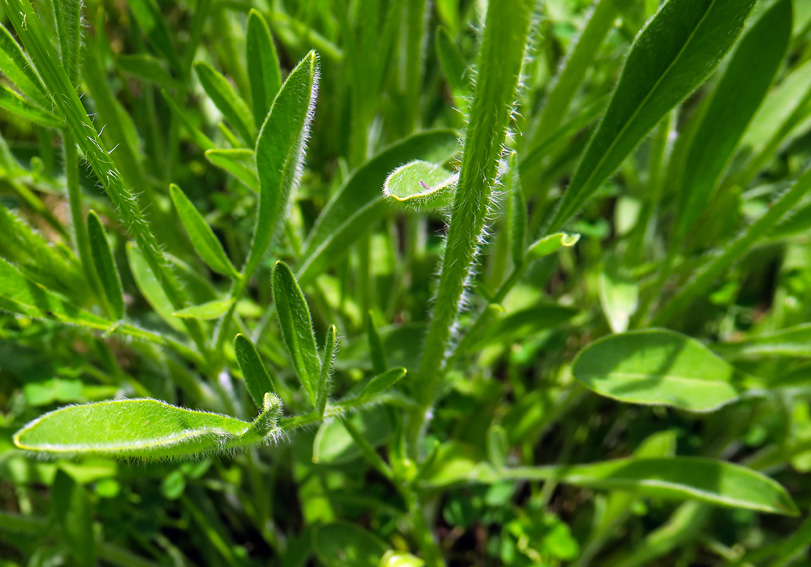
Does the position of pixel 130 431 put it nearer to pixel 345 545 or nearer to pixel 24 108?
pixel 24 108

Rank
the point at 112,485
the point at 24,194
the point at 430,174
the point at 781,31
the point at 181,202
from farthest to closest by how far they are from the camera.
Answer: the point at 112,485, the point at 24,194, the point at 781,31, the point at 181,202, the point at 430,174

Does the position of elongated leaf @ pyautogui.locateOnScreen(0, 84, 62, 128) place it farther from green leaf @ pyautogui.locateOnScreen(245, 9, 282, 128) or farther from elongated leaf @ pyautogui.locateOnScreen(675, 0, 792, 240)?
elongated leaf @ pyautogui.locateOnScreen(675, 0, 792, 240)

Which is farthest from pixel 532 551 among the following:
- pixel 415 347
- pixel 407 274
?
pixel 407 274

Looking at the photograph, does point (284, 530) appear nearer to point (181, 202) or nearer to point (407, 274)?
point (407, 274)

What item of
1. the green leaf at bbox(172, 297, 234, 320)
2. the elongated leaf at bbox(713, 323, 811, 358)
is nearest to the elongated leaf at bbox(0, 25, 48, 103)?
the green leaf at bbox(172, 297, 234, 320)

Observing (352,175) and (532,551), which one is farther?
(532,551)

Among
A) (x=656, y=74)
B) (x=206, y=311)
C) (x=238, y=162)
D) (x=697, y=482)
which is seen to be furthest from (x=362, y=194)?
(x=697, y=482)

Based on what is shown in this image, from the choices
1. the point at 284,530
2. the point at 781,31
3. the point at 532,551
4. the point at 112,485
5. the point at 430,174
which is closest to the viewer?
the point at 430,174
